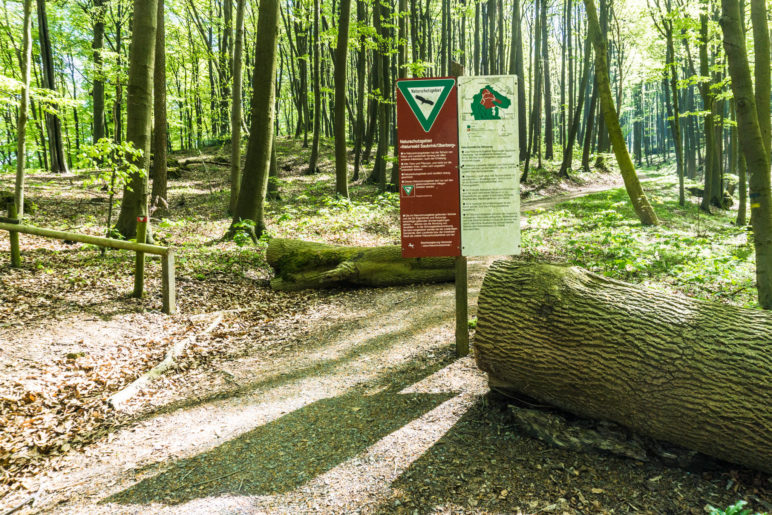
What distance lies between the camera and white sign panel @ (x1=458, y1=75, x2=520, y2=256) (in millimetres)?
4324

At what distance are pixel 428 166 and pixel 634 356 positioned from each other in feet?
8.30

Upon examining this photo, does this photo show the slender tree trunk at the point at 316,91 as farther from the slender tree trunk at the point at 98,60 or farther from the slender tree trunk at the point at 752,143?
the slender tree trunk at the point at 752,143

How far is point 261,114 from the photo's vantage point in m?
9.90

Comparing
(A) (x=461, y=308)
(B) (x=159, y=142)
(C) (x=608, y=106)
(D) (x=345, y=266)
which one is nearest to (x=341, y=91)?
(B) (x=159, y=142)

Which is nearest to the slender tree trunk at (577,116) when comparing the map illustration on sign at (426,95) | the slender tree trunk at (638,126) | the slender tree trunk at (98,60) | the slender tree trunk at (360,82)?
the slender tree trunk at (360,82)

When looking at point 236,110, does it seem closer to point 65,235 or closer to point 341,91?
point 341,91

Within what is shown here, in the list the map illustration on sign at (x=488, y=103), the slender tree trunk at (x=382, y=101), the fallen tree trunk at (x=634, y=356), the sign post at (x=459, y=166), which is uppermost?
the slender tree trunk at (x=382, y=101)

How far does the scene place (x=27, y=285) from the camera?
669 cm

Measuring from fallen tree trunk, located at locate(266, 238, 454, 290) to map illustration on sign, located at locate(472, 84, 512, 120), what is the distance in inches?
152

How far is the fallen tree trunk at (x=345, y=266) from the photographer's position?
794 centimetres

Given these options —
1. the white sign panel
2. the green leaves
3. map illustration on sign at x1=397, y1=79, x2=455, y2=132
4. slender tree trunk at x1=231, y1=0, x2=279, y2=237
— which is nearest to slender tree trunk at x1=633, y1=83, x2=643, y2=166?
slender tree trunk at x1=231, y1=0, x2=279, y2=237

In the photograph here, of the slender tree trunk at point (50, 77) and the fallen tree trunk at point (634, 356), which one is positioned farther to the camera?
the slender tree trunk at point (50, 77)

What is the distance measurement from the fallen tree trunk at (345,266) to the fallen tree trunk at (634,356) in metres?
4.17

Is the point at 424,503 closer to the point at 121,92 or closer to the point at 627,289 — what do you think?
the point at 627,289
